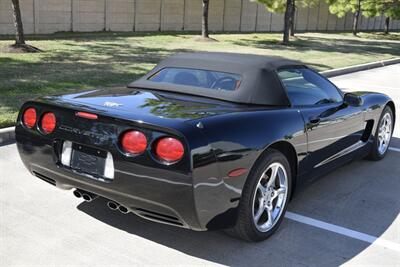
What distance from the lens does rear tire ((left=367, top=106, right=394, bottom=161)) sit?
228 inches

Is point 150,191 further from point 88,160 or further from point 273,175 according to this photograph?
point 273,175

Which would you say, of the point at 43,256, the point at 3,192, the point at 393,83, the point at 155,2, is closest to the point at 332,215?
the point at 43,256

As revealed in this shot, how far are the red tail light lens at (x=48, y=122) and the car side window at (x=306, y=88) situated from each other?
6.28ft

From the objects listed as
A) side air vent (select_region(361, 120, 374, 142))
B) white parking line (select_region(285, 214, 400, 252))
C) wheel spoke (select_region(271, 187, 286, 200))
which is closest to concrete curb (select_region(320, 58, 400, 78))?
side air vent (select_region(361, 120, 374, 142))

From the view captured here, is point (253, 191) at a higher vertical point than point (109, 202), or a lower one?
higher

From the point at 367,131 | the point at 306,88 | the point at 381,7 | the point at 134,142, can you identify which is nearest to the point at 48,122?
the point at 134,142

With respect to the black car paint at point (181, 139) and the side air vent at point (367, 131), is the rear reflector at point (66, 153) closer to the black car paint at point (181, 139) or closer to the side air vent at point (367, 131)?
the black car paint at point (181, 139)

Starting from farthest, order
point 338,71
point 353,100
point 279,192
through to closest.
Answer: point 338,71
point 353,100
point 279,192

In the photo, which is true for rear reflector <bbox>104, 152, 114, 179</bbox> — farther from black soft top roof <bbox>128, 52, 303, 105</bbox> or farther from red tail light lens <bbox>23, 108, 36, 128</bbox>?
black soft top roof <bbox>128, 52, 303, 105</bbox>

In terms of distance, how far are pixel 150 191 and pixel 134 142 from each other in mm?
340

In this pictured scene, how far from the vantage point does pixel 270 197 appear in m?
3.84

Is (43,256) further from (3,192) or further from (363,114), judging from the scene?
(363,114)

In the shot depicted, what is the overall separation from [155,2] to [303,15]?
1644 cm

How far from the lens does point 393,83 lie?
46.4ft
